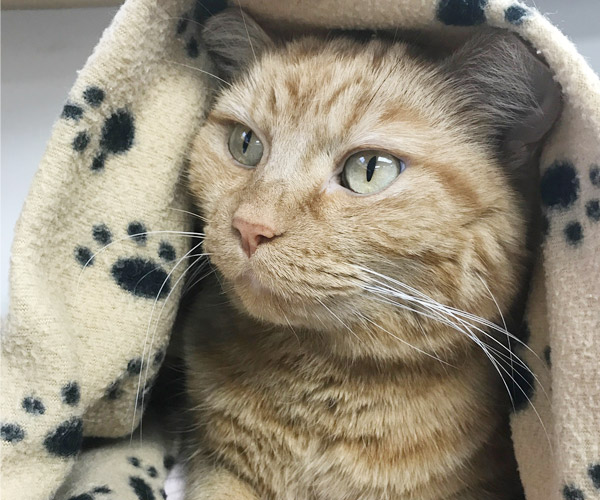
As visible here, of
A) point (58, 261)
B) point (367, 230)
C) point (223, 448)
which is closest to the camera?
point (367, 230)

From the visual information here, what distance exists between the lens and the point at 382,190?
2.72 feet

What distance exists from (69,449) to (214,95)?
25.0 inches

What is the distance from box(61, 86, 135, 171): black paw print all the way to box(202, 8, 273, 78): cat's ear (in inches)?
8.3

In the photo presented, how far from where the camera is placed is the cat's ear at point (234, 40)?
38.4 inches

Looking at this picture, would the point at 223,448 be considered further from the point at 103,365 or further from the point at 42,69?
the point at 42,69

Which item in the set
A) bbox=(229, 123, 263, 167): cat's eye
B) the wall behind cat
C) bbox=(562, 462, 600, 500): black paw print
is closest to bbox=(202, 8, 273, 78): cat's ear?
bbox=(229, 123, 263, 167): cat's eye

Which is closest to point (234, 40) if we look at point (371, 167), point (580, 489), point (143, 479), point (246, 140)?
point (246, 140)

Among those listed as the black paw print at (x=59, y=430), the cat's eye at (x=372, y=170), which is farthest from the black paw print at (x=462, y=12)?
the black paw print at (x=59, y=430)

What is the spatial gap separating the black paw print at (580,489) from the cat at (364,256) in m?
0.18

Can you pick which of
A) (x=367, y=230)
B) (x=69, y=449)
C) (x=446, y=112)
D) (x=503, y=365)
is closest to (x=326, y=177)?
(x=367, y=230)

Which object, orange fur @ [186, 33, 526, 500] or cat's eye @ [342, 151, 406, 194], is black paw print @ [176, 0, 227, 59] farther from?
cat's eye @ [342, 151, 406, 194]

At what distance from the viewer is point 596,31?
4.43ft

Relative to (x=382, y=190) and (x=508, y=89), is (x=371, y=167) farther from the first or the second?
(x=508, y=89)

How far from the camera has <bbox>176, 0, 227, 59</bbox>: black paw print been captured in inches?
38.1
